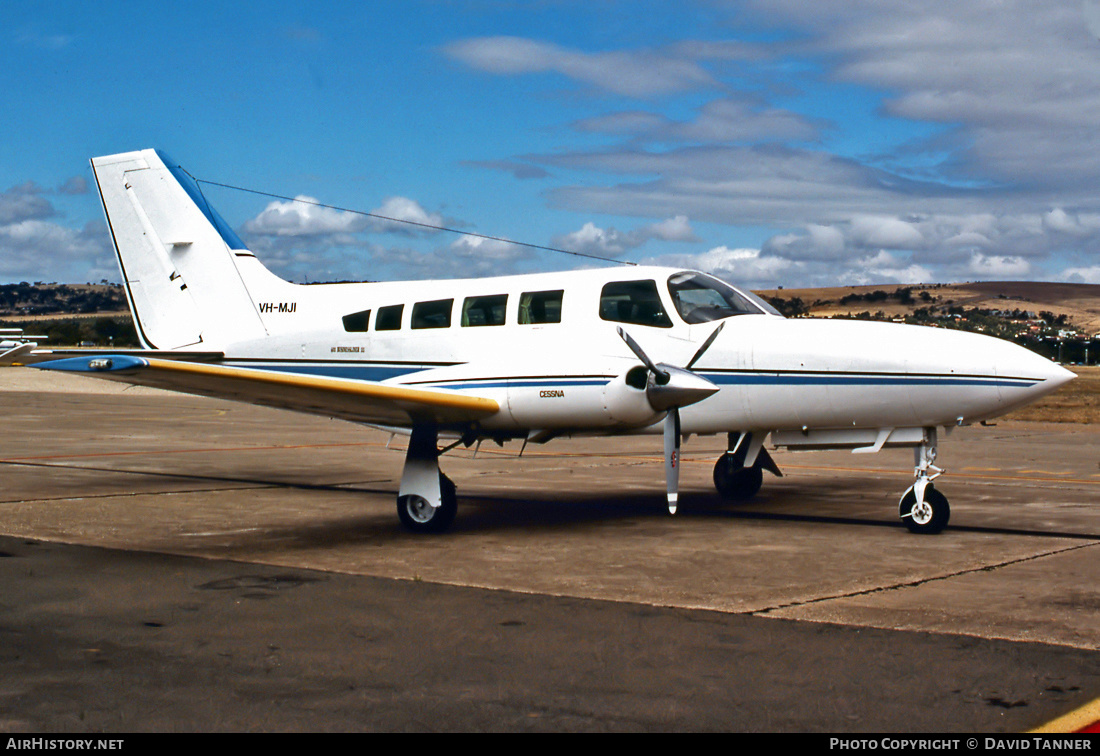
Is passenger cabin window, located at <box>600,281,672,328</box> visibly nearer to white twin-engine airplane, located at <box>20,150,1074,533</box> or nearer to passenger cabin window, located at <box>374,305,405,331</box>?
white twin-engine airplane, located at <box>20,150,1074,533</box>

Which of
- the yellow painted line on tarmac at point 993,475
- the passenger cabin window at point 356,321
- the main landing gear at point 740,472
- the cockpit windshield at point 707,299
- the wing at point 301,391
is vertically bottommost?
the yellow painted line on tarmac at point 993,475

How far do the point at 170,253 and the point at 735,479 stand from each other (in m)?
8.58

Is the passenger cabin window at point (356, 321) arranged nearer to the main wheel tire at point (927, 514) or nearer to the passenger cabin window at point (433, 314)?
the passenger cabin window at point (433, 314)

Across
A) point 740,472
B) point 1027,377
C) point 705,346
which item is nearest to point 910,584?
point 1027,377

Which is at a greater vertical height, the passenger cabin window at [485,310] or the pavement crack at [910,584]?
the passenger cabin window at [485,310]

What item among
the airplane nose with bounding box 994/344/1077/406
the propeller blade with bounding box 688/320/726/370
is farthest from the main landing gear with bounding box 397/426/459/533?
the airplane nose with bounding box 994/344/1077/406

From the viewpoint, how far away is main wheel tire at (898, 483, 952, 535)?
33.0 ft

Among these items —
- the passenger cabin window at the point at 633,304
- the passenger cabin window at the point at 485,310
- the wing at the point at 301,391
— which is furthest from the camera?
the passenger cabin window at the point at 485,310

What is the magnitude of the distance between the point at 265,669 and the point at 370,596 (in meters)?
1.89

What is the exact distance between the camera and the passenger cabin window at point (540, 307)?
11133 mm

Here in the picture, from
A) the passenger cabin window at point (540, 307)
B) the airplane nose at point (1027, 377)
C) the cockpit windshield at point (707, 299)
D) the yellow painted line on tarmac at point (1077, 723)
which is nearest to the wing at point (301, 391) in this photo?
the passenger cabin window at point (540, 307)

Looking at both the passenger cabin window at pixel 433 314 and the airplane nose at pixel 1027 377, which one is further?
the passenger cabin window at pixel 433 314

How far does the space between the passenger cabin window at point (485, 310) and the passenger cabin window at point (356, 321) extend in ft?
4.73
